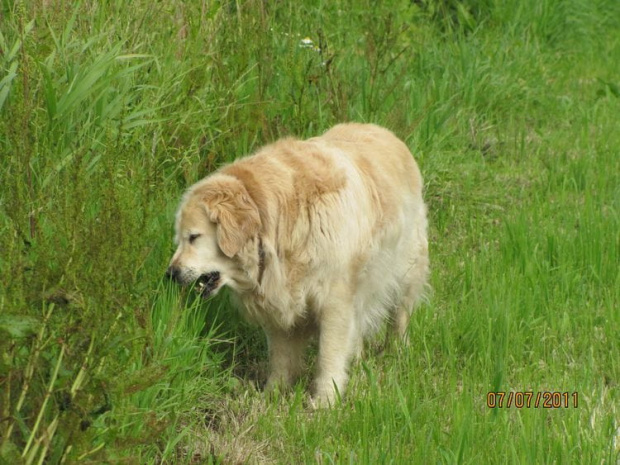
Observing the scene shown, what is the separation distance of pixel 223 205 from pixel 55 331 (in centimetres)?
145

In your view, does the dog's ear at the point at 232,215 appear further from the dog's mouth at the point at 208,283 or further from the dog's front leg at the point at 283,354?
the dog's front leg at the point at 283,354

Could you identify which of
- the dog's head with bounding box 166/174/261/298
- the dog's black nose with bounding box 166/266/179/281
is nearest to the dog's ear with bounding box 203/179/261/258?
the dog's head with bounding box 166/174/261/298

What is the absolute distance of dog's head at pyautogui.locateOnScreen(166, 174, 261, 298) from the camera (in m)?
4.59

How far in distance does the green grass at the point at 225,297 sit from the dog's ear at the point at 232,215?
0.32 meters

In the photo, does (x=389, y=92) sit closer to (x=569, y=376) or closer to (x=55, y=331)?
(x=569, y=376)

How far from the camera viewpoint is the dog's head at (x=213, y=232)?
4590 millimetres

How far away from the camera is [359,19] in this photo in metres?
8.19

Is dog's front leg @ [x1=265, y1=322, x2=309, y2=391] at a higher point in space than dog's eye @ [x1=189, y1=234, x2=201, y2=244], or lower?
lower

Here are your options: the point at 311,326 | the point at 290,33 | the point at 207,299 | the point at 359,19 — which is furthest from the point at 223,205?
the point at 359,19

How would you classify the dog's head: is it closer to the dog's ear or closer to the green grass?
the dog's ear
